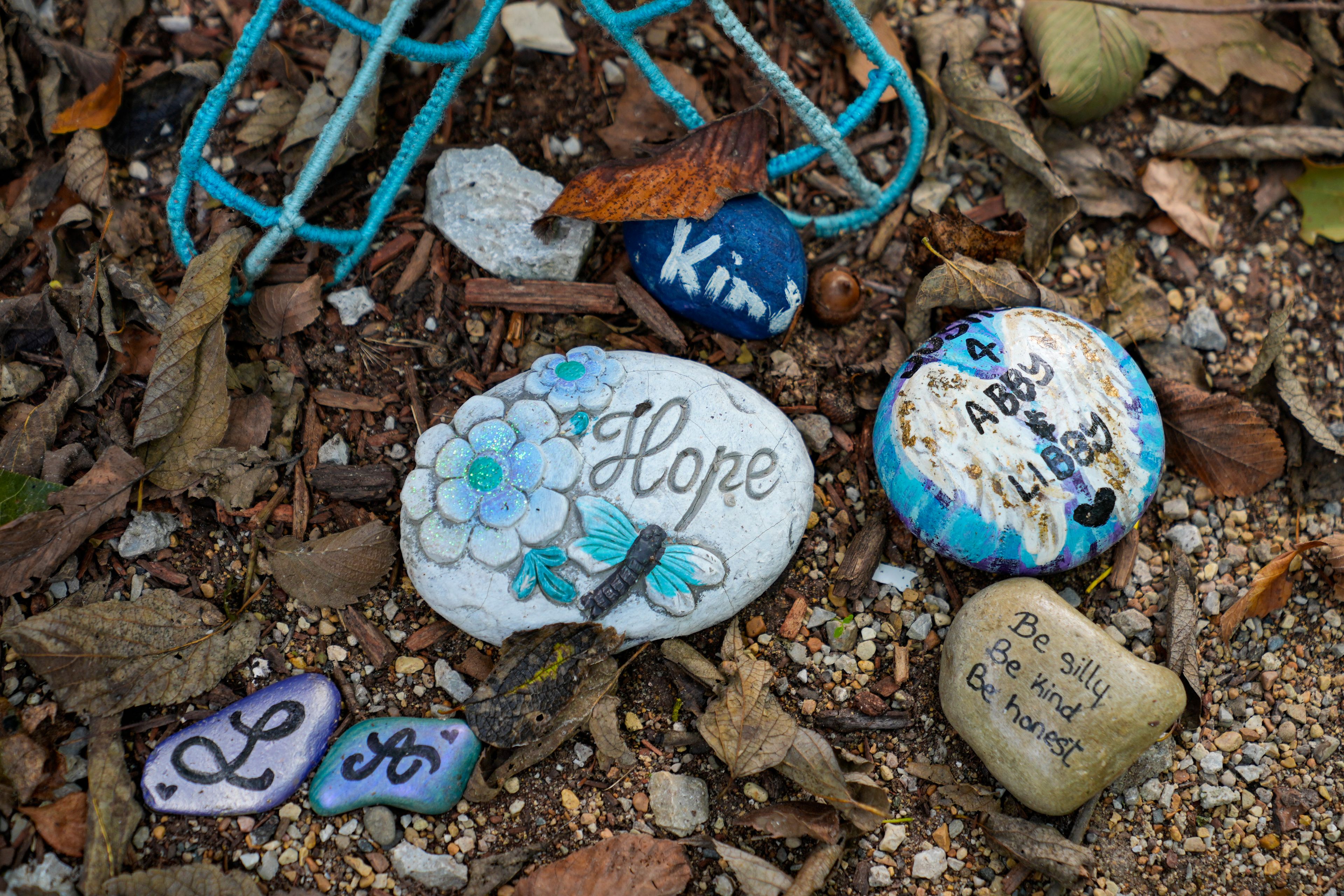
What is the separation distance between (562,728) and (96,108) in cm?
225

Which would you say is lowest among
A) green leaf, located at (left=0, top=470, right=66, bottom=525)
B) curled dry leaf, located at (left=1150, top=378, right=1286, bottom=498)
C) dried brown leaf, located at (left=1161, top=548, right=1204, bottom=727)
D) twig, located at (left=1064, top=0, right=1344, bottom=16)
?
→ dried brown leaf, located at (left=1161, top=548, right=1204, bottom=727)

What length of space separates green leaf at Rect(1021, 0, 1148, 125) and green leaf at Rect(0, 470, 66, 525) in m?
3.04

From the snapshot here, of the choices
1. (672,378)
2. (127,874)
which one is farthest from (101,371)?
(672,378)

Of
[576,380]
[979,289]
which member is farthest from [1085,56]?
[576,380]

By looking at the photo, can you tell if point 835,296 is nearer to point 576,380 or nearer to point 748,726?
point 576,380

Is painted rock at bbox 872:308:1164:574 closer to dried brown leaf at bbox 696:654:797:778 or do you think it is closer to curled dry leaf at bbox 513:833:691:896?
dried brown leaf at bbox 696:654:797:778

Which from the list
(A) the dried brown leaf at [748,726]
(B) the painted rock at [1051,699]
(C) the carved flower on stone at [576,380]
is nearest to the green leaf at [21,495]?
(C) the carved flower on stone at [576,380]

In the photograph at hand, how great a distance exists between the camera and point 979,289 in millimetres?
2428

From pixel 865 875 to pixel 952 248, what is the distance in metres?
1.68

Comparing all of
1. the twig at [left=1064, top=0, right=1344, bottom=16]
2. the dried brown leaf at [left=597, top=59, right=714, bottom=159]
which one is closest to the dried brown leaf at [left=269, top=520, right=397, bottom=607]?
the dried brown leaf at [left=597, top=59, right=714, bottom=159]

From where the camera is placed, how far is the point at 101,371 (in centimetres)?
232

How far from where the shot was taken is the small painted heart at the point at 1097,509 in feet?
7.00

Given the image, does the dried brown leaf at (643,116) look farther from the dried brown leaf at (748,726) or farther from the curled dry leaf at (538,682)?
the dried brown leaf at (748,726)

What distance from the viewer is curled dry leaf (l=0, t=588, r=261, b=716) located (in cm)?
205
